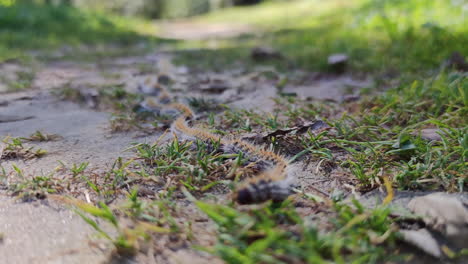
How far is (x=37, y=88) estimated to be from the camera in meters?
3.05

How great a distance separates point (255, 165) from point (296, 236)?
448mm

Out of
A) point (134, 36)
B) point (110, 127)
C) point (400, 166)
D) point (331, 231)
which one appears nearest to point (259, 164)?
point (331, 231)

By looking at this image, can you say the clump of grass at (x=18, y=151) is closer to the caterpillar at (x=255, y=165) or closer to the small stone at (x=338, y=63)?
the caterpillar at (x=255, y=165)

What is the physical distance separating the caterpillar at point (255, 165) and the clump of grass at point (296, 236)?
4 cm

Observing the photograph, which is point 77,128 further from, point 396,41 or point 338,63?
point 396,41

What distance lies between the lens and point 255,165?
57.1 inches

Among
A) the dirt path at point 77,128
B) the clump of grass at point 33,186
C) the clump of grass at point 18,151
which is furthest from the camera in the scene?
the clump of grass at point 18,151

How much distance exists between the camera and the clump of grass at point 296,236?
3.08 feet

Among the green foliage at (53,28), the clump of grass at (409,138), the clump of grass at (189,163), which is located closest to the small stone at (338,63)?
the clump of grass at (409,138)

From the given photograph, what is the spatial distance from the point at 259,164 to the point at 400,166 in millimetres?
560

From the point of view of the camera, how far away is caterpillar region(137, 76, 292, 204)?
112 centimetres

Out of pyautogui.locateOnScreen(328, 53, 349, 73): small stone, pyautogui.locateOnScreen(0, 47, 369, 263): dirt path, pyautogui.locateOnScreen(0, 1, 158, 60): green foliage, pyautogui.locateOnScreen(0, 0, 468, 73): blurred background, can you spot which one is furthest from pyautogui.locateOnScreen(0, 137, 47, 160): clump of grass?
pyautogui.locateOnScreen(0, 1, 158, 60): green foliage

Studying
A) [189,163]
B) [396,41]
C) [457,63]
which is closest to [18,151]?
[189,163]

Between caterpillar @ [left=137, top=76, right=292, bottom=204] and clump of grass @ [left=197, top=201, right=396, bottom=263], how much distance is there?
41mm
